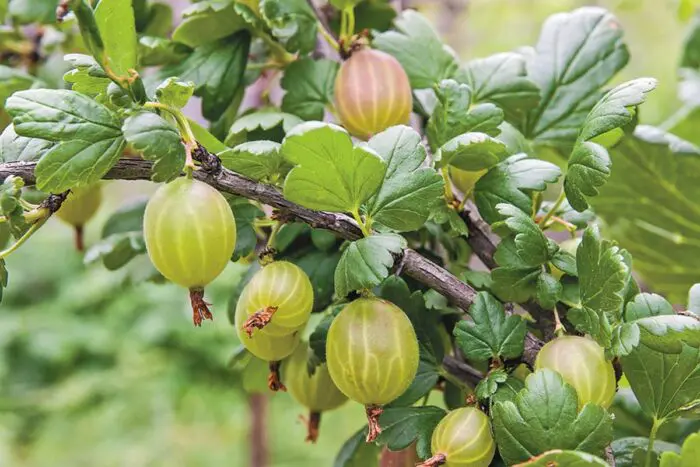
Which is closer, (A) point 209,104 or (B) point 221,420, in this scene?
(A) point 209,104

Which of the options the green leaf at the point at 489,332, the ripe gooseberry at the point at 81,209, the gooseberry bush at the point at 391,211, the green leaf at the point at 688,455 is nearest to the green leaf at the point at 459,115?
the gooseberry bush at the point at 391,211

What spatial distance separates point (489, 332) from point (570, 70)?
29 centimetres

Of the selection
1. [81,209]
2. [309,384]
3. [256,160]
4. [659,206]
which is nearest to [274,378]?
[309,384]

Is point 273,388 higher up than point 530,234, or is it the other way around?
point 530,234

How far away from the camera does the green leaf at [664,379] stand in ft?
1.34

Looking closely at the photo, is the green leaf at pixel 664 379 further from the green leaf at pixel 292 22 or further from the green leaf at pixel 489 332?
the green leaf at pixel 292 22

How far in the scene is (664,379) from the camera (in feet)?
1.36

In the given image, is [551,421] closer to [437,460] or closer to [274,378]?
[437,460]

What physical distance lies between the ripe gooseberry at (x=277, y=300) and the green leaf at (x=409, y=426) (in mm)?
85

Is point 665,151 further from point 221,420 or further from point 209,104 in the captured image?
point 221,420

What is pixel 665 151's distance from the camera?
0.82 metres

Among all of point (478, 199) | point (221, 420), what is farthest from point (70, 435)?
point (478, 199)

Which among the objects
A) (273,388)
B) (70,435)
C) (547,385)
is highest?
(547,385)

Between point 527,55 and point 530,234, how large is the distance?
27 centimetres
